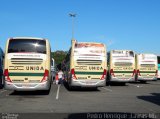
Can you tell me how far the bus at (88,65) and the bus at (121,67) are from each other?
861 cm

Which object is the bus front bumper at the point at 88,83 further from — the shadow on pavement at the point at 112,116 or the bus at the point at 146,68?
the bus at the point at 146,68

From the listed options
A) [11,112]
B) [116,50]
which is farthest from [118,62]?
[11,112]

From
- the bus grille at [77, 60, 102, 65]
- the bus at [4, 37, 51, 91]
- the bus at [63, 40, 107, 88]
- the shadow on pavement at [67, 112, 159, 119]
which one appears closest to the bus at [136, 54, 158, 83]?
the bus at [63, 40, 107, 88]

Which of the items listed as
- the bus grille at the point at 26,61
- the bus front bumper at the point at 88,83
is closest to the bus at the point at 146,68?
the bus front bumper at the point at 88,83

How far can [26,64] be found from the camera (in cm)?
2362

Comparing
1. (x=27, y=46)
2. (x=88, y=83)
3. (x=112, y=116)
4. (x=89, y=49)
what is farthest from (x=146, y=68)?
(x=112, y=116)

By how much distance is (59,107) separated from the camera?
17078mm

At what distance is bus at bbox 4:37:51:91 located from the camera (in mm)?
23422

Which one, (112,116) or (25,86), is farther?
(25,86)

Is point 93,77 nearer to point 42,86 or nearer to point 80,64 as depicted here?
point 80,64

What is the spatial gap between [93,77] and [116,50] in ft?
32.8

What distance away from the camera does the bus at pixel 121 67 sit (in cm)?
3628

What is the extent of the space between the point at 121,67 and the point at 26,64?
14.4 metres

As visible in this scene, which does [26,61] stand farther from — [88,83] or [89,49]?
[89,49]
